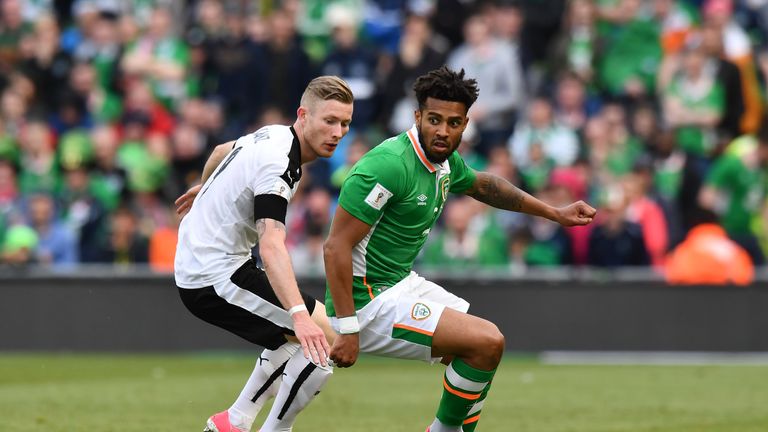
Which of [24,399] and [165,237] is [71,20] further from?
[24,399]

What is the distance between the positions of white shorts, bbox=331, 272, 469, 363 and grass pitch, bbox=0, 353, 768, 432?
6.81 ft

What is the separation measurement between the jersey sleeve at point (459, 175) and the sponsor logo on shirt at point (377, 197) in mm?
894

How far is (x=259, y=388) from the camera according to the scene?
891 cm

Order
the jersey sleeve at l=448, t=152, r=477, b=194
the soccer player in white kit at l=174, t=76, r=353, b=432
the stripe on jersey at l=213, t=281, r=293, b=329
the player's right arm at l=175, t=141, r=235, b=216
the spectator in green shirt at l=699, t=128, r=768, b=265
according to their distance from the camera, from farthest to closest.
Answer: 1. the spectator in green shirt at l=699, t=128, r=768, b=265
2. the player's right arm at l=175, t=141, r=235, b=216
3. the jersey sleeve at l=448, t=152, r=477, b=194
4. the stripe on jersey at l=213, t=281, r=293, b=329
5. the soccer player in white kit at l=174, t=76, r=353, b=432

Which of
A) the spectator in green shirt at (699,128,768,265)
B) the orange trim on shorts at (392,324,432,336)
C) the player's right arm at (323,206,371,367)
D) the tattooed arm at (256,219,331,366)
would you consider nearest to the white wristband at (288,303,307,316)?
the tattooed arm at (256,219,331,366)

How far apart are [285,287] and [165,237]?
9576mm

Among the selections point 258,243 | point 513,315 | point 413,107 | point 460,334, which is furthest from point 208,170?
point 413,107

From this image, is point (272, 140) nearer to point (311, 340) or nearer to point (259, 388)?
point (311, 340)

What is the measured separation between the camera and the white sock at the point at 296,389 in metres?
8.32

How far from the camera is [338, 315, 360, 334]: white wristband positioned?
25.4ft

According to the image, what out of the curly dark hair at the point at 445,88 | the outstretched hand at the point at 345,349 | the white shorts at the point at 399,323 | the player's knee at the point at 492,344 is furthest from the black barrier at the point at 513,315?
the outstretched hand at the point at 345,349

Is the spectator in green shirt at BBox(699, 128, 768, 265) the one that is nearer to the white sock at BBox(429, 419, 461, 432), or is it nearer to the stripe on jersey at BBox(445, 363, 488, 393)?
the white sock at BBox(429, 419, 461, 432)

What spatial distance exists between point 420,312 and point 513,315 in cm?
822

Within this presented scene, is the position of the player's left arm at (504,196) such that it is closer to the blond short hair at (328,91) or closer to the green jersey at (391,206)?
the green jersey at (391,206)
